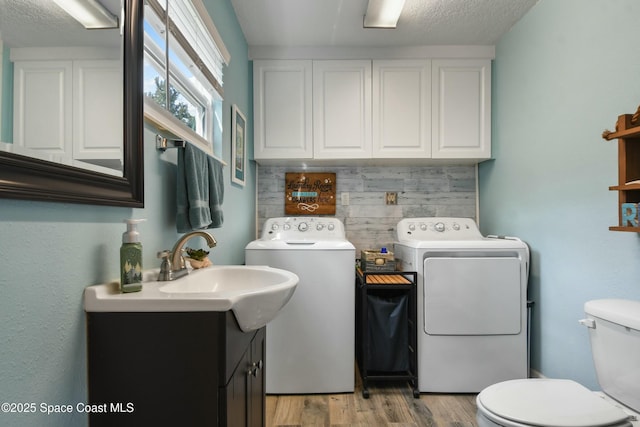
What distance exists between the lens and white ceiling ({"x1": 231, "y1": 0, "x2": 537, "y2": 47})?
201 cm

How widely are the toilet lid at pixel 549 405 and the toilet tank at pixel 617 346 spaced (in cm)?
8

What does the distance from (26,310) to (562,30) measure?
2.58 m

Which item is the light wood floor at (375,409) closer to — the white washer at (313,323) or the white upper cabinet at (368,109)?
the white washer at (313,323)

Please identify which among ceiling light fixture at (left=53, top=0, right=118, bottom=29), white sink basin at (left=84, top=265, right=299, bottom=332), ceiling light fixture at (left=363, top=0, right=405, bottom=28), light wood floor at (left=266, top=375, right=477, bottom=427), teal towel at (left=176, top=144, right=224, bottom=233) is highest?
ceiling light fixture at (left=363, top=0, right=405, bottom=28)

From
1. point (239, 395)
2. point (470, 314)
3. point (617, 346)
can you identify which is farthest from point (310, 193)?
point (617, 346)

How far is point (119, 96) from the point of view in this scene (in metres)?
0.88

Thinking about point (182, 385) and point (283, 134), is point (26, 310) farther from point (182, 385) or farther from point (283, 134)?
point (283, 134)

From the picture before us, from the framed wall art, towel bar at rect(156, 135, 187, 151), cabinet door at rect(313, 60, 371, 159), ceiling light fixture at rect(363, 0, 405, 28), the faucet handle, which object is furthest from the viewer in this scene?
cabinet door at rect(313, 60, 371, 159)

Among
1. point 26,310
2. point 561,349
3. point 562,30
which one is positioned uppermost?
point 562,30

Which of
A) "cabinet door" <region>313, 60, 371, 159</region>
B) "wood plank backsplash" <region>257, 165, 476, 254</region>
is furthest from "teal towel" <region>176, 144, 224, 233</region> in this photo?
"wood plank backsplash" <region>257, 165, 476, 254</region>

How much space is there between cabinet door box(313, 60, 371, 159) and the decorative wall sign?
1.07ft

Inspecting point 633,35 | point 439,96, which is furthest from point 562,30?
point 439,96

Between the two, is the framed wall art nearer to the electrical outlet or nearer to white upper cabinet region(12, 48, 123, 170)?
white upper cabinet region(12, 48, 123, 170)

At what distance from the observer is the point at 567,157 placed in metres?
1.76
